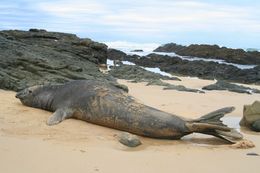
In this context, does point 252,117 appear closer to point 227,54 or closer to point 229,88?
point 229,88

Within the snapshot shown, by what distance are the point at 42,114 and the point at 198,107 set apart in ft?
11.3

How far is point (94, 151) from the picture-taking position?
482cm

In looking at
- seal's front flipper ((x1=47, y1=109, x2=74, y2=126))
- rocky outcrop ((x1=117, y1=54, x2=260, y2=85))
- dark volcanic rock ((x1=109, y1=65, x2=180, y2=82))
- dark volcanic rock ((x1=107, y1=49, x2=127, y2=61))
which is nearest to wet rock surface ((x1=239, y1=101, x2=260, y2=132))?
seal's front flipper ((x1=47, y1=109, x2=74, y2=126))

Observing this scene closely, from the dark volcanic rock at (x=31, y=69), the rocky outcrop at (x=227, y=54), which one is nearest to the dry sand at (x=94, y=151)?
the dark volcanic rock at (x=31, y=69)

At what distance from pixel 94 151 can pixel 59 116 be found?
178 centimetres

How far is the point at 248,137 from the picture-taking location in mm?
6277

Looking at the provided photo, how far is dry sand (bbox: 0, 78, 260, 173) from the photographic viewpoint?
4.15 meters

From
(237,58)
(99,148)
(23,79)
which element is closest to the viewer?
(99,148)

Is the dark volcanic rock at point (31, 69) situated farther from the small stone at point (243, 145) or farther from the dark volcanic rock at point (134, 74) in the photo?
the small stone at point (243, 145)

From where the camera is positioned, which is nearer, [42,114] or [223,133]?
[223,133]

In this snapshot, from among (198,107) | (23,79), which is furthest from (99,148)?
(23,79)

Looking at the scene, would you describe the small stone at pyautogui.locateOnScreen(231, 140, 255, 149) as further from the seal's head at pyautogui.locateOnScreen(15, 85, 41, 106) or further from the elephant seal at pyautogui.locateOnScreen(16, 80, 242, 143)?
the seal's head at pyautogui.locateOnScreen(15, 85, 41, 106)

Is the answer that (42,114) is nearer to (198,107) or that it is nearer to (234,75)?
(198,107)

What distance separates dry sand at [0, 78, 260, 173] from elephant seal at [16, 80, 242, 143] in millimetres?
142
